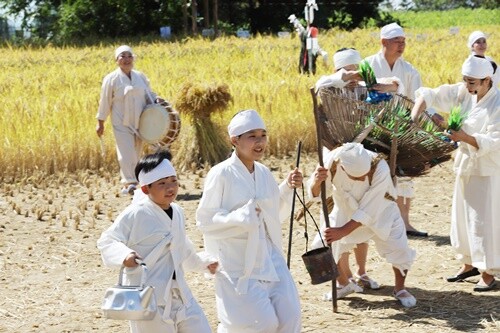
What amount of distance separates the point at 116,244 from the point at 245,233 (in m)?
0.86

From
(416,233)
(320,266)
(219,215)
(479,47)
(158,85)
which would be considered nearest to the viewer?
(219,215)

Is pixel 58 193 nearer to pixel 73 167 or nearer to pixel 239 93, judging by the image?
pixel 73 167

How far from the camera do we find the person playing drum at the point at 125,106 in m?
13.0

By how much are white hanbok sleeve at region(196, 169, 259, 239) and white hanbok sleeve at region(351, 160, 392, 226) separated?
1.50 meters

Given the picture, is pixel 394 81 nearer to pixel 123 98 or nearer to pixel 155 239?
pixel 155 239

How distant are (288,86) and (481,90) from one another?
8.64m

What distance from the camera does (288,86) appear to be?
1683 cm

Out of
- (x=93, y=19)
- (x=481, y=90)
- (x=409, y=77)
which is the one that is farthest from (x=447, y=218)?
(x=93, y=19)

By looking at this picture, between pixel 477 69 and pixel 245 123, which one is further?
pixel 477 69

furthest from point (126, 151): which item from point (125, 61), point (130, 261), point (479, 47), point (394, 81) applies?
point (130, 261)

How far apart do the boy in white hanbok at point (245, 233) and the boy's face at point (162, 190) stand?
0.38m

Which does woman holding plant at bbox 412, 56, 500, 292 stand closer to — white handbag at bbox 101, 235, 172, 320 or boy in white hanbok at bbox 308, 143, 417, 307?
boy in white hanbok at bbox 308, 143, 417, 307

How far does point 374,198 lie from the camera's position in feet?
25.6

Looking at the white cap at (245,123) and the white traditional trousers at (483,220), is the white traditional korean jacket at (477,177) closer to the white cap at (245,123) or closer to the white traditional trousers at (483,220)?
the white traditional trousers at (483,220)
